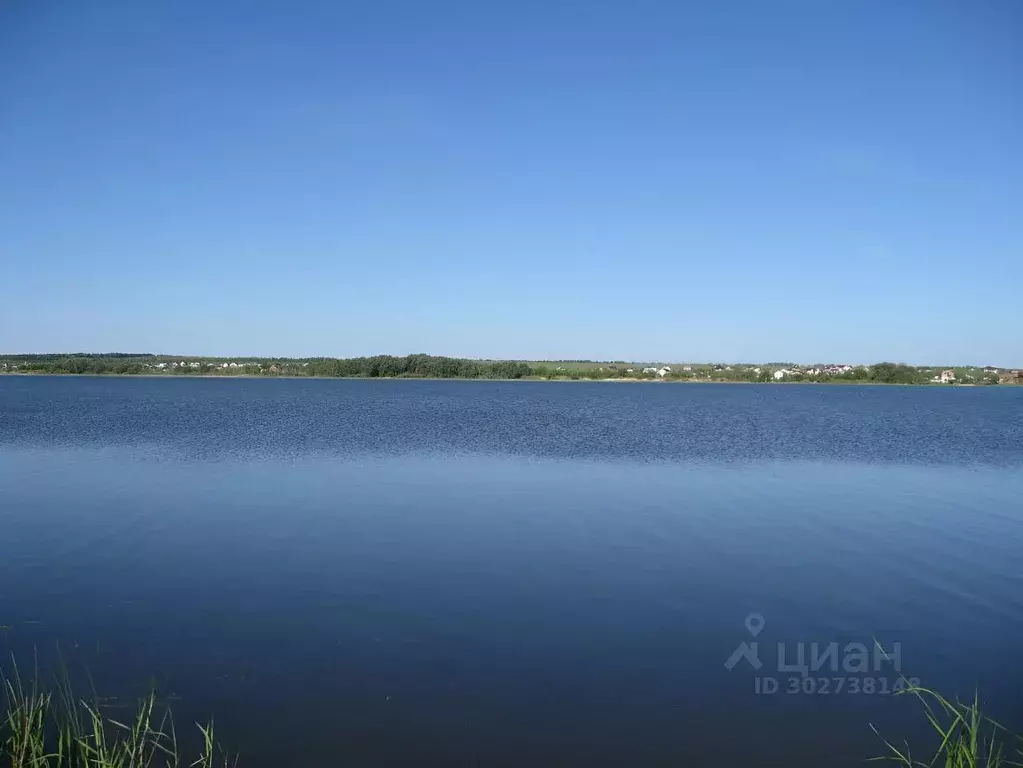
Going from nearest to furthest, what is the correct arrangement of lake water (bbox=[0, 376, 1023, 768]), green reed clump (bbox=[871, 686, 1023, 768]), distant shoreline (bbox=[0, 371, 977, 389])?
1. green reed clump (bbox=[871, 686, 1023, 768])
2. lake water (bbox=[0, 376, 1023, 768])
3. distant shoreline (bbox=[0, 371, 977, 389])

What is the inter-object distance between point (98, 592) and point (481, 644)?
481 centimetres

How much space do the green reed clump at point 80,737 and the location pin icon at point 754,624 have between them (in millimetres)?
5308

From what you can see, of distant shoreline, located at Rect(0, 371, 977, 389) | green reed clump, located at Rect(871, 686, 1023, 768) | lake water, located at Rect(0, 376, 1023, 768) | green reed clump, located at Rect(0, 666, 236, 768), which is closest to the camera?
green reed clump, located at Rect(0, 666, 236, 768)

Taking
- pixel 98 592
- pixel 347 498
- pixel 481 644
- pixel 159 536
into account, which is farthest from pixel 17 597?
pixel 347 498

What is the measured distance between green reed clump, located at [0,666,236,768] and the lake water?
1.13ft

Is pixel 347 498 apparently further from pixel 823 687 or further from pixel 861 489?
pixel 861 489

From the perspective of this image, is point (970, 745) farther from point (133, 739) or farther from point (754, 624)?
point (133, 739)

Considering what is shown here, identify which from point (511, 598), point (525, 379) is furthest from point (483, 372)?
point (511, 598)

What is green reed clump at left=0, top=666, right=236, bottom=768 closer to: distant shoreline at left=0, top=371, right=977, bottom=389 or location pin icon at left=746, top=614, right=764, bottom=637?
location pin icon at left=746, top=614, right=764, bottom=637

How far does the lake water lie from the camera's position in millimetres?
5871

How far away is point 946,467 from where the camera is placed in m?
21.4

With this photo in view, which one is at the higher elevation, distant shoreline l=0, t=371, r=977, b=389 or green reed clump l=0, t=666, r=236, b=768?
distant shoreline l=0, t=371, r=977, b=389

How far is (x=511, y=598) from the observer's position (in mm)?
8750

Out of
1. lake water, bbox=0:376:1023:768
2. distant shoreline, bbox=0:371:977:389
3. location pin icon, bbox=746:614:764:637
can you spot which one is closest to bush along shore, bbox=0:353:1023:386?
distant shoreline, bbox=0:371:977:389
